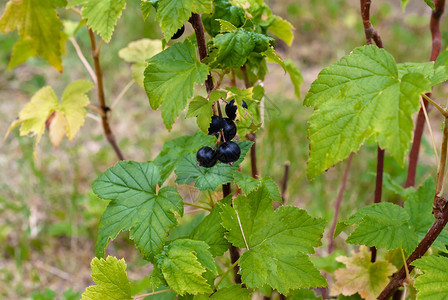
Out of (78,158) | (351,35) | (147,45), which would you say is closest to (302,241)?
(147,45)

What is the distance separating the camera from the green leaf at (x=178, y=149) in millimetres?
1367

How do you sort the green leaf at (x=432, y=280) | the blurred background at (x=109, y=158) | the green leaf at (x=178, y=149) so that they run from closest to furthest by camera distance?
the green leaf at (x=432, y=280) < the green leaf at (x=178, y=149) < the blurred background at (x=109, y=158)

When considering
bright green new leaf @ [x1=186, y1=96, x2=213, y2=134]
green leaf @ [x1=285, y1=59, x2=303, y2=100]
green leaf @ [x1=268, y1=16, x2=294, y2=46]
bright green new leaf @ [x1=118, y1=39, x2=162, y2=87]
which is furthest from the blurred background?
bright green new leaf @ [x1=186, y1=96, x2=213, y2=134]

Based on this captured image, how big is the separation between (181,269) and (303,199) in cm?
232

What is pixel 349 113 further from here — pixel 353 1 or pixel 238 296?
pixel 353 1

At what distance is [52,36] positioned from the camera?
1.78 meters

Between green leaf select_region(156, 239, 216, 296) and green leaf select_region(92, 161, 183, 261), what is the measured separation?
52 millimetres

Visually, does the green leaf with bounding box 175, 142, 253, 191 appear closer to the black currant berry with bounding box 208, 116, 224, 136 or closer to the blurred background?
the black currant berry with bounding box 208, 116, 224, 136

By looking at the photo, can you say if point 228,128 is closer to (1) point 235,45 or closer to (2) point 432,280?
(1) point 235,45

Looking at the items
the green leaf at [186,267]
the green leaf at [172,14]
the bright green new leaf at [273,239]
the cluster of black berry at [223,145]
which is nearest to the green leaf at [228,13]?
the green leaf at [172,14]

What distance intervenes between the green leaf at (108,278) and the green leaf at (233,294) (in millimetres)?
264

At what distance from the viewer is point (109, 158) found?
3602 millimetres

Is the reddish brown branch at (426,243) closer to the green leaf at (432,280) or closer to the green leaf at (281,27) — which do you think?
the green leaf at (432,280)

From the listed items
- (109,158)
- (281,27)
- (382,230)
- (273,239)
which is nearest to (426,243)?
(382,230)
